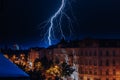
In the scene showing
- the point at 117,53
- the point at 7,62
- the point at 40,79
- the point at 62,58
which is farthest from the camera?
the point at 62,58

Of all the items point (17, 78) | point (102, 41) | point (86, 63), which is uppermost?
point (102, 41)

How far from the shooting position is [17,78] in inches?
128

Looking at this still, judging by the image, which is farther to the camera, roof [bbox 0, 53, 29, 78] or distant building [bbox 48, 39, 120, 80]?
distant building [bbox 48, 39, 120, 80]

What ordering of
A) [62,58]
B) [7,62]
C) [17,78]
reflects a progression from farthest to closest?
1. [62,58]
2. [7,62]
3. [17,78]

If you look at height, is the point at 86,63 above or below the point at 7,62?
above

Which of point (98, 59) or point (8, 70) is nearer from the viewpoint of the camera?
point (8, 70)

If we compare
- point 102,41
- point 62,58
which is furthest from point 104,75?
point 62,58

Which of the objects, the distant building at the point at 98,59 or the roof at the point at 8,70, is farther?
the distant building at the point at 98,59

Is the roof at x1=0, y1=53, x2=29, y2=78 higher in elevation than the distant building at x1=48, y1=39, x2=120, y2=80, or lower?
lower

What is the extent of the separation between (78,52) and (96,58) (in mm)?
3906

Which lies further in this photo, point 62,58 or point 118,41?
point 62,58

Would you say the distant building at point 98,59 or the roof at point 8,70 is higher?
the distant building at point 98,59

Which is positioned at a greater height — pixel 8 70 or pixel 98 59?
pixel 98 59

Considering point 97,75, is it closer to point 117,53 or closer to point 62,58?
point 117,53
